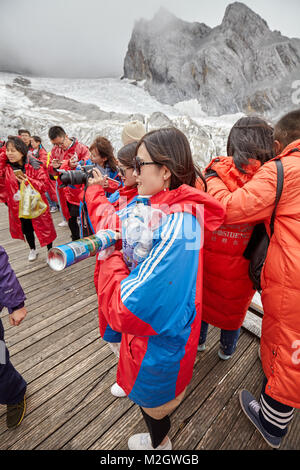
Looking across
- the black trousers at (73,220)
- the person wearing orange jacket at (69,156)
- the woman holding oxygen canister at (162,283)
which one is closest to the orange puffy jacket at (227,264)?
the woman holding oxygen canister at (162,283)

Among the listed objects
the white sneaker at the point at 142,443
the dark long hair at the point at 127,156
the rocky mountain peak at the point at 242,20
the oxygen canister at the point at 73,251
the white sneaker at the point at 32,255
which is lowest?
the white sneaker at the point at 142,443

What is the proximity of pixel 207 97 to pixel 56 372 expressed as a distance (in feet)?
126

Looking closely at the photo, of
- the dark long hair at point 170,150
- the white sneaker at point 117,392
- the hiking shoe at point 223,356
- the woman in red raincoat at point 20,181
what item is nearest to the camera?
the dark long hair at point 170,150

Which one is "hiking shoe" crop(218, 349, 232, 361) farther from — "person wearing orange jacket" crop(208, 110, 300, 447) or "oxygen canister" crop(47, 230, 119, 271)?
"oxygen canister" crop(47, 230, 119, 271)

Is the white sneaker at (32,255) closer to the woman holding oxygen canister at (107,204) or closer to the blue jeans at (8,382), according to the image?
the blue jeans at (8,382)

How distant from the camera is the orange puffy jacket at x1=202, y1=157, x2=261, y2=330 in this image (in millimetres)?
1253

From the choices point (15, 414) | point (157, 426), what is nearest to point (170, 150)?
point (157, 426)

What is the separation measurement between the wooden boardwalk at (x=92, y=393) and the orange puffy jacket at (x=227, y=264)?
1.90 ft

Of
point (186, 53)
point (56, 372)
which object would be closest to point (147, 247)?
point (56, 372)

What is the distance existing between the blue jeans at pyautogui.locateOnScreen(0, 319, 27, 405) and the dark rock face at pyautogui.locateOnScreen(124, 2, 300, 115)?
3677cm

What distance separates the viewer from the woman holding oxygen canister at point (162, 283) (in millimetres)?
800

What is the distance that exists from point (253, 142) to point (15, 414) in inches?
91.3

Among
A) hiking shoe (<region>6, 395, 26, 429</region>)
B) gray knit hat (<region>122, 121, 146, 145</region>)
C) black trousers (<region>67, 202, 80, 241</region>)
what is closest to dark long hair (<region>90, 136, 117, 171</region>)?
gray knit hat (<region>122, 121, 146, 145</region>)

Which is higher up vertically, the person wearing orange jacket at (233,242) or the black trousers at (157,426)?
the person wearing orange jacket at (233,242)
